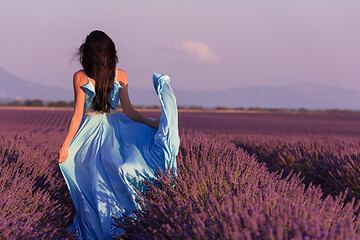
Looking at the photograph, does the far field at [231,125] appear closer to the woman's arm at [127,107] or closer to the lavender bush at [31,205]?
the lavender bush at [31,205]

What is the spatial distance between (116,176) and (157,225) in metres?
0.93

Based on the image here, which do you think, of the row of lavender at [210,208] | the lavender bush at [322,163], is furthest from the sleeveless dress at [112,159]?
the lavender bush at [322,163]

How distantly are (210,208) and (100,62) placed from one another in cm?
186

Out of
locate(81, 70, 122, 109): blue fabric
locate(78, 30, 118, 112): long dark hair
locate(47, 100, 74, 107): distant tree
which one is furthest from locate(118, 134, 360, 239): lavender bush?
locate(47, 100, 74, 107): distant tree

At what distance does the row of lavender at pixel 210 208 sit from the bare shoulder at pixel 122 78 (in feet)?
2.84

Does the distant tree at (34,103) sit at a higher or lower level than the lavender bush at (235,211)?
higher

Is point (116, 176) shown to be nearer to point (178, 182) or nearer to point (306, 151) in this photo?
point (178, 182)

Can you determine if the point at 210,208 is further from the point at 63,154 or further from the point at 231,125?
the point at 231,125

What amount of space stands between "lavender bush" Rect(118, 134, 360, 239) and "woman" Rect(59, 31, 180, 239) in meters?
0.27

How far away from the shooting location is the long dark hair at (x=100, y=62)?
3514mm

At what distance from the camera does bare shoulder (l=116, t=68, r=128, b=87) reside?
3.72 meters

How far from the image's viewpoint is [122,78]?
3.74 meters

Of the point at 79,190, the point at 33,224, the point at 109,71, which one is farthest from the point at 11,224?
the point at 109,71

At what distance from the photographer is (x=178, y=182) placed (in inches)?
122
